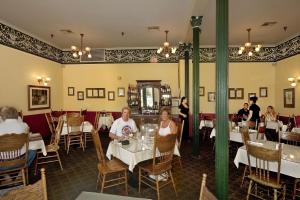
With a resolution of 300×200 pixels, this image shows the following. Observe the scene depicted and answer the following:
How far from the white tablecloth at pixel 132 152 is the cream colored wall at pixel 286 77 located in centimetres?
682

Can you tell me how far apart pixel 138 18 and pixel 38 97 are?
5.05m

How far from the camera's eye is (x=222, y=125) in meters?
3.13

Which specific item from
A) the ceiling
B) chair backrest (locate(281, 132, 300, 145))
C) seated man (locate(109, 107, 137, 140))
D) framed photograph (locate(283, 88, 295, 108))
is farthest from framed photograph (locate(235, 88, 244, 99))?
seated man (locate(109, 107, 137, 140))

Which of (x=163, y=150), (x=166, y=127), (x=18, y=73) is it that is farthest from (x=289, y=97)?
(x=18, y=73)

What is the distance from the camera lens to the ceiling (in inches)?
209

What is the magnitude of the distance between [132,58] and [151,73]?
1171mm

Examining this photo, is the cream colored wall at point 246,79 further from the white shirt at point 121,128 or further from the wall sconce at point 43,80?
the wall sconce at point 43,80

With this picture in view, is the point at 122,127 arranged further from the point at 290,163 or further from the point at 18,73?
the point at 18,73

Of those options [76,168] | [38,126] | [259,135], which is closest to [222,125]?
[259,135]

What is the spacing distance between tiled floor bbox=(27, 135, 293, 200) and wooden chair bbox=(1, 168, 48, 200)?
210 centimetres

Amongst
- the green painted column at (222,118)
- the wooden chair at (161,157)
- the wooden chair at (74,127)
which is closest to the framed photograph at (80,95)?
the wooden chair at (74,127)

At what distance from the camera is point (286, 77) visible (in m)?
8.46

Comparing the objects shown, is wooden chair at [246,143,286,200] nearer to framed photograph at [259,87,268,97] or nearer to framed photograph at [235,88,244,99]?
framed photograph at [235,88,244,99]

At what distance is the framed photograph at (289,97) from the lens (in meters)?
7.95
